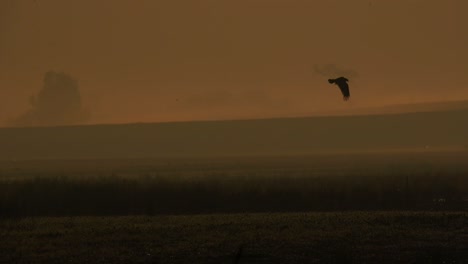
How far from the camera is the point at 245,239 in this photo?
37.9 meters

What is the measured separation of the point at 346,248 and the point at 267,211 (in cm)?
1910

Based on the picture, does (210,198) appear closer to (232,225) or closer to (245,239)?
(232,225)

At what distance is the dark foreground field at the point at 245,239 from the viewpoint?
110 feet

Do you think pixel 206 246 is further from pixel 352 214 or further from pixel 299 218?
pixel 352 214

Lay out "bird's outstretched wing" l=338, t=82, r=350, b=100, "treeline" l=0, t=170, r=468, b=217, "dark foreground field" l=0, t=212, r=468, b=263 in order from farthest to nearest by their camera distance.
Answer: "treeline" l=0, t=170, r=468, b=217, "bird's outstretched wing" l=338, t=82, r=350, b=100, "dark foreground field" l=0, t=212, r=468, b=263

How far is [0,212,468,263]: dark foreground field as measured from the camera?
3356 cm

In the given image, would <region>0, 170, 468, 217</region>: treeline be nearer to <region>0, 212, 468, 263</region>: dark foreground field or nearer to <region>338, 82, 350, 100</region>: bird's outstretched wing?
<region>0, 212, 468, 263</region>: dark foreground field

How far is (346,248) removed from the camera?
3503 centimetres

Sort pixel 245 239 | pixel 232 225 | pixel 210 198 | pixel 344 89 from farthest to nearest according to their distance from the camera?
pixel 210 198 < pixel 232 225 < pixel 245 239 < pixel 344 89

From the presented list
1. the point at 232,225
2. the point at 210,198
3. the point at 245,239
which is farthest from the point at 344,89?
A: the point at 210,198

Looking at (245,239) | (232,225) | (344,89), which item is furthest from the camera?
(232,225)

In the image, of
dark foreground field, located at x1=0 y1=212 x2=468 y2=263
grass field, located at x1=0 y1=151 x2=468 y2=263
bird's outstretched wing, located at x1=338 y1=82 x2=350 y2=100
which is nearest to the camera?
dark foreground field, located at x1=0 y1=212 x2=468 y2=263

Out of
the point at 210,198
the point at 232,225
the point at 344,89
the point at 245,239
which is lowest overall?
the point at 245,239

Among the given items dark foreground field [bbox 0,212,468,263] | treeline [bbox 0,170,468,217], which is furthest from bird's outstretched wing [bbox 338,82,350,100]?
treeline [bbox 0,170,468,217]
